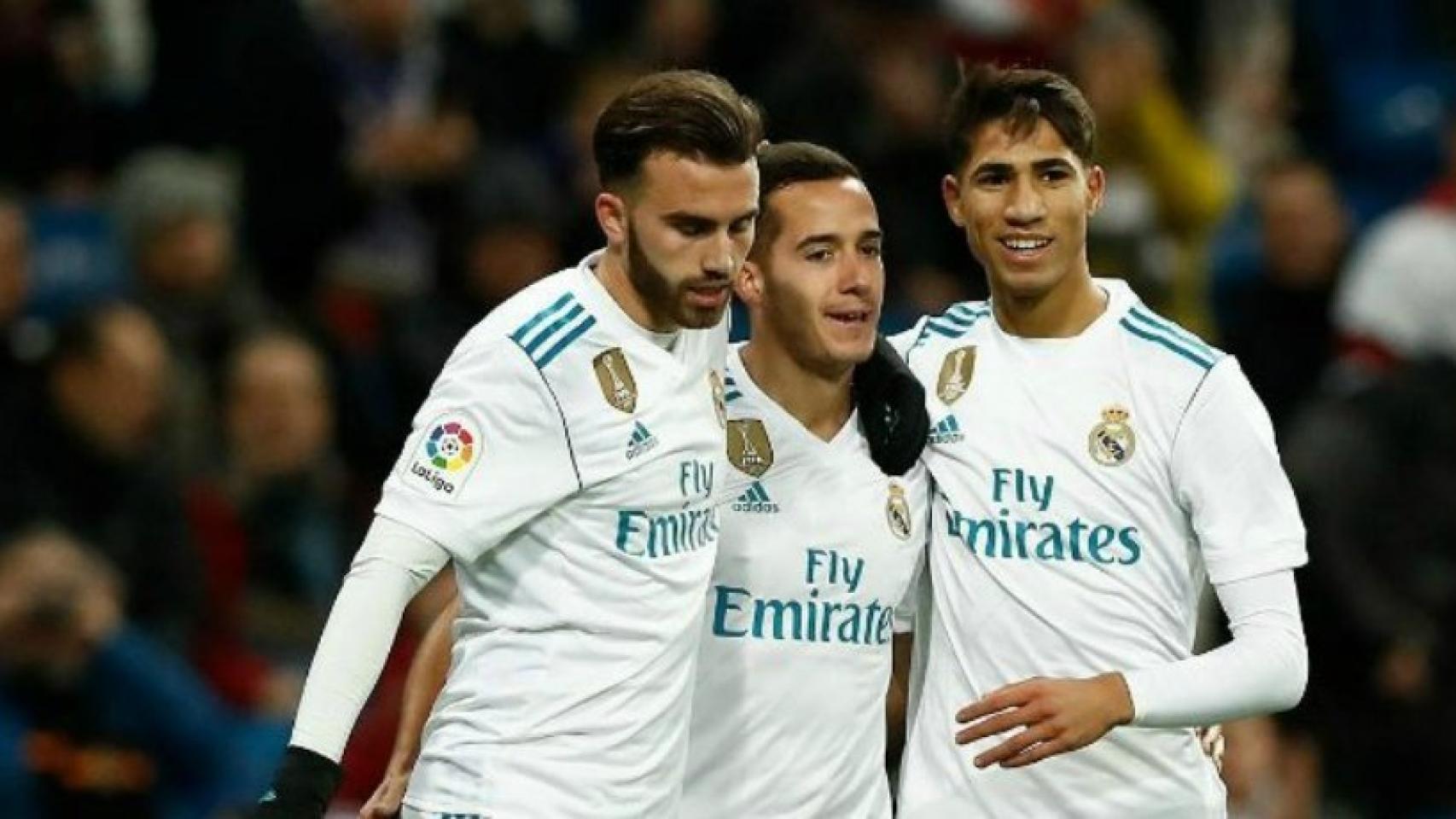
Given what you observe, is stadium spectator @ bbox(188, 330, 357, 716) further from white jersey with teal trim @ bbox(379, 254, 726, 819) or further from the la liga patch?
the la liga patch

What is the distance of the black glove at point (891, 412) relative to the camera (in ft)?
20.6

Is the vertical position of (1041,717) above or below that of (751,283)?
below

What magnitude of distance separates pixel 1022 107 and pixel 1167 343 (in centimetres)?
53

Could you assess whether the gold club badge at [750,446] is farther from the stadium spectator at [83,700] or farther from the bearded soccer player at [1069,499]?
the stadium spectator at [83,700]

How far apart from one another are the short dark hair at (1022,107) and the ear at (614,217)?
0.76 meters

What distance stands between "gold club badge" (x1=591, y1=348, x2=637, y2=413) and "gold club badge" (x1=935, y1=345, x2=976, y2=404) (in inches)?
29.5

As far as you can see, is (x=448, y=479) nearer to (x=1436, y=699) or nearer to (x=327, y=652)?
(x=327, y=652)

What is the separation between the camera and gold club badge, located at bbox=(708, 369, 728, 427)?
6.11 metres

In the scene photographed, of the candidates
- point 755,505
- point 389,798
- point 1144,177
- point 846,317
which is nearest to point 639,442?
point 755,505

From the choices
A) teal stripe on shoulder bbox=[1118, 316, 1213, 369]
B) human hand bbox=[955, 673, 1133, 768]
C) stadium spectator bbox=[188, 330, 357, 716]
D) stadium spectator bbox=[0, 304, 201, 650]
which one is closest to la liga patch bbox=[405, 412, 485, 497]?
human hand bbox=[955, 673, 1133, 768]

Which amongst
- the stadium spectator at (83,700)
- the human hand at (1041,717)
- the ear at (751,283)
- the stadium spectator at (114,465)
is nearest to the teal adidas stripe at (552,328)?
the ear at (751,283)

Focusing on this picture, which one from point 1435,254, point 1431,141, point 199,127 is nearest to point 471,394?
point 199,127

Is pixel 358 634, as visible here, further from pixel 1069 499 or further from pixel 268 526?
pixel 268 526

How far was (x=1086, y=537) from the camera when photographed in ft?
20.2
